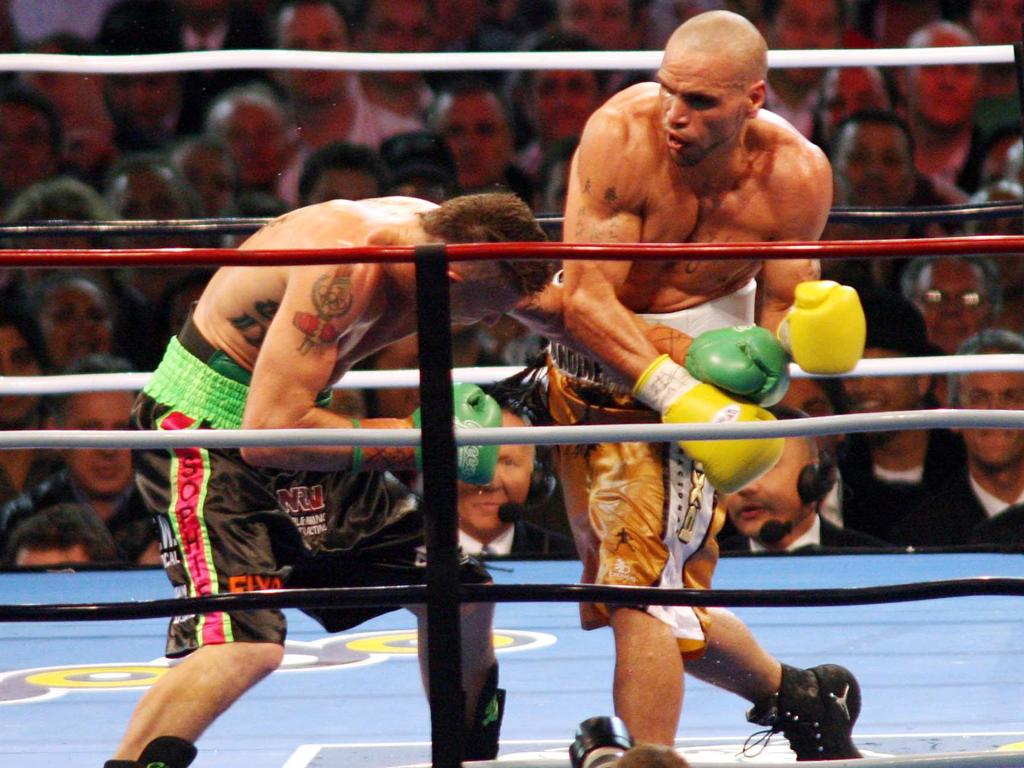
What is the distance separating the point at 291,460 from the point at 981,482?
7.63 feet

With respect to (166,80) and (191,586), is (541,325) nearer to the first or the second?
(191,586)

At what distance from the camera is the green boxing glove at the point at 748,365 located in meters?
1.92

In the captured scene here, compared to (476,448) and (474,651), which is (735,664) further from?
(476,448)

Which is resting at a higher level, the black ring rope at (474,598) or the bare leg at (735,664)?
the black ring rope at (474,598)

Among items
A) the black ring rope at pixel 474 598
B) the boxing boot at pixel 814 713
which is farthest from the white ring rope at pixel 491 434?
the boxing boot at pixel 814 713

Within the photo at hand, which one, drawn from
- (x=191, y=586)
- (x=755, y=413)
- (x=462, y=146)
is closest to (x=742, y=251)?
(x=755, y=413)

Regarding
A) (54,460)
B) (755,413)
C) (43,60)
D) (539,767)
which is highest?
(43,60)

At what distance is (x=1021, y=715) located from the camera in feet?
7.73

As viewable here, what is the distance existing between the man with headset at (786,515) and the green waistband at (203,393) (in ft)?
5.88

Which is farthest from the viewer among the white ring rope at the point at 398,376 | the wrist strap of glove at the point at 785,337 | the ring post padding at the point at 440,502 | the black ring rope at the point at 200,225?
the white ring rope at the point at 398,376

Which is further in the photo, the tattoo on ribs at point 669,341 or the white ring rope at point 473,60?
the white ring rope at point 473,60

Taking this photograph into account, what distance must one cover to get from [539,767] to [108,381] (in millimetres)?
1742

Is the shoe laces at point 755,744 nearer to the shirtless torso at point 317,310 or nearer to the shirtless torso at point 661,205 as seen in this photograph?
the shirtless torso at point 661,205

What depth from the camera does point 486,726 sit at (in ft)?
7.07
